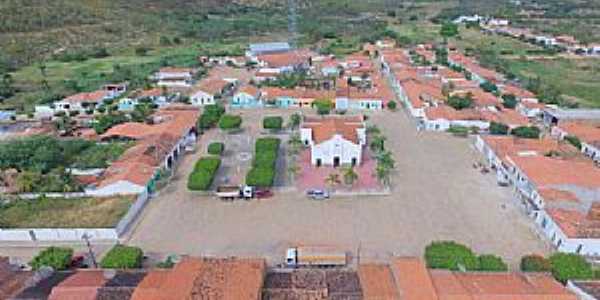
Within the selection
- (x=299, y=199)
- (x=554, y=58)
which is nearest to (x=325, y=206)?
(x=299, y=199)

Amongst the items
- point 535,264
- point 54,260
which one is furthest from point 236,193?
point 535,264

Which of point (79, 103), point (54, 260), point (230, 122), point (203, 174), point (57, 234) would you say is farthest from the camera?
point (79, 103)

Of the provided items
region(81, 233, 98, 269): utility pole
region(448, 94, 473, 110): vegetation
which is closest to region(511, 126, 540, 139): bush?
region(448, 94, 473, 110): vegetation

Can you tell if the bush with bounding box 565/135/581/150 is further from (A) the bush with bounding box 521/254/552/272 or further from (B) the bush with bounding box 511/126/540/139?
(A) the bush with bounding box 521/254/552/272

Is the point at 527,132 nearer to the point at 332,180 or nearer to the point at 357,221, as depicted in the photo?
the point at 332,180

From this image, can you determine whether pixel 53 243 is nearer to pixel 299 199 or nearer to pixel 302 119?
pixel 299 199
